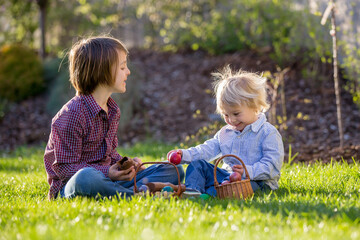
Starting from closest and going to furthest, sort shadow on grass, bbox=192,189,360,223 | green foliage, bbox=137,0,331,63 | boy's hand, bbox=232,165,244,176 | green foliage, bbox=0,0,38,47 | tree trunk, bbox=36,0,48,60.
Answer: shadow on grass, bbox=192,189,360,223 < boy's hand, bbox=232,165,244,176 < green foliage, bbox=137,0,331,63 < tree trunk, bbox=36,0,48,60 < green foliage, bbox=0,0,38,47

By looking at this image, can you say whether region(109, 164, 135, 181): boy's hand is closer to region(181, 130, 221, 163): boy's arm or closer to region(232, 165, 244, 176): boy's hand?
region(181, 130, 221, 163): boy's arm

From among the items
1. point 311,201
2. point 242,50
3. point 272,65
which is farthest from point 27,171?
point 242,50

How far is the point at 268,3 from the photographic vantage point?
32.7ft

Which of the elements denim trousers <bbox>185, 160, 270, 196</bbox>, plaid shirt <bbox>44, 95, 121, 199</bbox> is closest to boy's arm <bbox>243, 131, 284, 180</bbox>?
denim trousers <bbox>185, 160, 270, 196</bbox>

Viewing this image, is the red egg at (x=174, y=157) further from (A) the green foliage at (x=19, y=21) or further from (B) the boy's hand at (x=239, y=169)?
(A) the green foliage at (x=19, y=21)

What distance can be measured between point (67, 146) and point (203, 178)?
3.69ft

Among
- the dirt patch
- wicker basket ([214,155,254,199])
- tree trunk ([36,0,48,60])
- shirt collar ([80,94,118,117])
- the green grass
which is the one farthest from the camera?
tree trunk ([36,0,48,60])

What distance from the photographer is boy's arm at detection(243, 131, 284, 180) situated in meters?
3.53

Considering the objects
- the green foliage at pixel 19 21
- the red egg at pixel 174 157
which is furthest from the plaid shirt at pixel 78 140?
the green foliage at pixel 19 21

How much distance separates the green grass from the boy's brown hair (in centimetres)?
102

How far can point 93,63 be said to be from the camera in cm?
371

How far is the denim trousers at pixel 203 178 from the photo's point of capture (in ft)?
11.8

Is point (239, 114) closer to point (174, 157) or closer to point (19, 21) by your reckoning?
point (174, 157)

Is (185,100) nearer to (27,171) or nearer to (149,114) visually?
(149,114)
